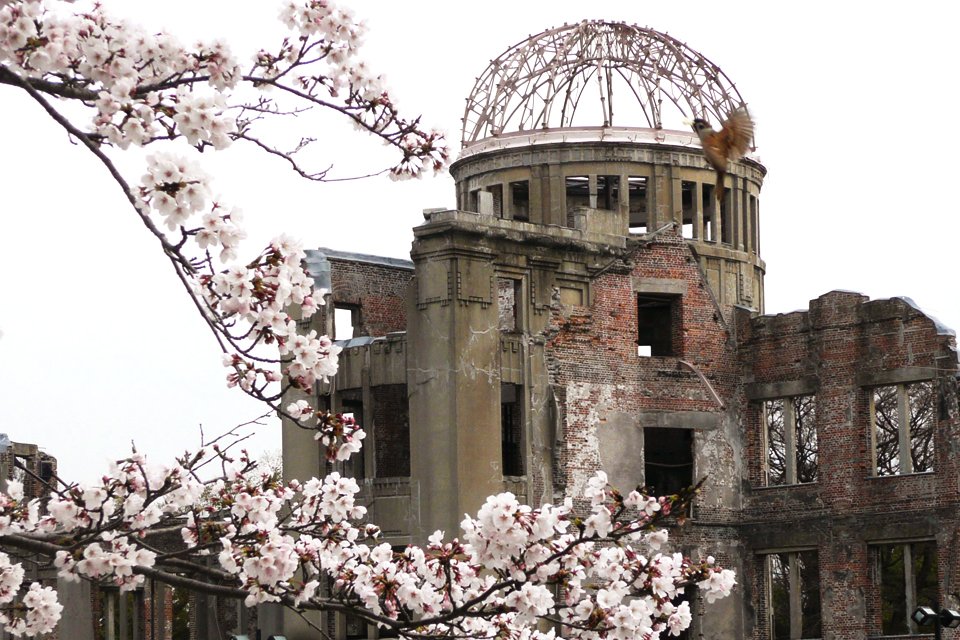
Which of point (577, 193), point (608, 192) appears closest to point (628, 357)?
point (608, 192)

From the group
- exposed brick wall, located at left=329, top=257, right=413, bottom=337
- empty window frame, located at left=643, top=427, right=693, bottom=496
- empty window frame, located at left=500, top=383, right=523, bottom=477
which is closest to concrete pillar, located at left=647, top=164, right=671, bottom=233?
empty window frame, located at left=643, top=427, right=693, bottom=496

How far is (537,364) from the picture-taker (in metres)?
32.8

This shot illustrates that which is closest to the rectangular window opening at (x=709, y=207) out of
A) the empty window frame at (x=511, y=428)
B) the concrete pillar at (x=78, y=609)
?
the empty window frame at (x=511, y=428)

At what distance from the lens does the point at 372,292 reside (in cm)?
3597

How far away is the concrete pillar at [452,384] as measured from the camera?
3153 centimetres

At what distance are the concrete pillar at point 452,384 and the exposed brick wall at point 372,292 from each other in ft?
11.5

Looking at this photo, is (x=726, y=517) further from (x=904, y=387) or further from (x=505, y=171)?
(x=505, y=171)

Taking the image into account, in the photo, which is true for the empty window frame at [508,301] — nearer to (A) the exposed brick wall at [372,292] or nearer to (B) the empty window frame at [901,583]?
(A) the exposed brick wall at [372,292]

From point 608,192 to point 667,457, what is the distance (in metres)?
6.05

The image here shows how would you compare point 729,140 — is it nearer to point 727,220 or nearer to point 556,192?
point 556,192

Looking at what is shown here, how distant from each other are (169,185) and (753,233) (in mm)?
32411

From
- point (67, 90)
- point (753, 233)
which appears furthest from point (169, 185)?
point (753, 233)

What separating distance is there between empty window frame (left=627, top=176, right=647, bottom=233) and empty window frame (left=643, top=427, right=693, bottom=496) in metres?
5.55

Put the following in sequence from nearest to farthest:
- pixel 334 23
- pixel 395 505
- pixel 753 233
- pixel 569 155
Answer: pixel 334 23 < pixel 395 505 < pixel 569 155 < pixel 753 233
